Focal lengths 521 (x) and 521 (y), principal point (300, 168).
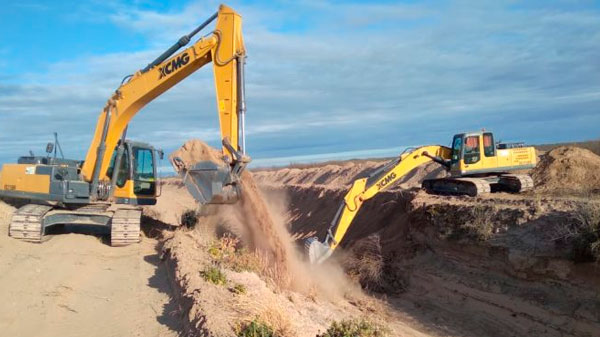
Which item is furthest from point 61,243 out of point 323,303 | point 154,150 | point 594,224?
point 594,224

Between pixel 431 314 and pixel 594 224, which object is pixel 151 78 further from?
pixel 594 224

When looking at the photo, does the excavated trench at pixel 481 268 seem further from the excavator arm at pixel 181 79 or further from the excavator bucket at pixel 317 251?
the excavator arm at pixel 181 79

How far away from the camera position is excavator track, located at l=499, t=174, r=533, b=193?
1550 centimetres

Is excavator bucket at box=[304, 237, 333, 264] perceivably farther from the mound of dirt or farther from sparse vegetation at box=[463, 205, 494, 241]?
the mound of dirt

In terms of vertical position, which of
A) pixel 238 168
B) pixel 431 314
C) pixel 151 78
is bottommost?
pixel 431 314

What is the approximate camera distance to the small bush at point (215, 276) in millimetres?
7941

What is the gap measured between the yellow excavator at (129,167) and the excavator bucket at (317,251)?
11.6 ft

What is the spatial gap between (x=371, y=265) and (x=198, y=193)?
4950mm

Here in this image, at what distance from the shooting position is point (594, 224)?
9469mm

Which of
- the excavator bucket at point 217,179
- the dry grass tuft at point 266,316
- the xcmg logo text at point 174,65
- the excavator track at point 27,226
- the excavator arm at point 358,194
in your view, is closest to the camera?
the dry grass tuft at point 266,316

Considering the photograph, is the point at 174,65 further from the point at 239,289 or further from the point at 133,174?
the point at 239,289

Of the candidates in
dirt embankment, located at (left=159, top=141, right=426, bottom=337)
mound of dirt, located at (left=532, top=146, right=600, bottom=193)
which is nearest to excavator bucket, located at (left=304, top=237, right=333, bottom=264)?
dirt embankment, located at (left=159, top=141, right=426, bottom=337)

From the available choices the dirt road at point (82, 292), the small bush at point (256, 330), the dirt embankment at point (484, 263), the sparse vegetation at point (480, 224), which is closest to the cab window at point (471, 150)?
the dirt embankment at point (484, 263)

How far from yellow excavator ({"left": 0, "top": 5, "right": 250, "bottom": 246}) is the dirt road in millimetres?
846
